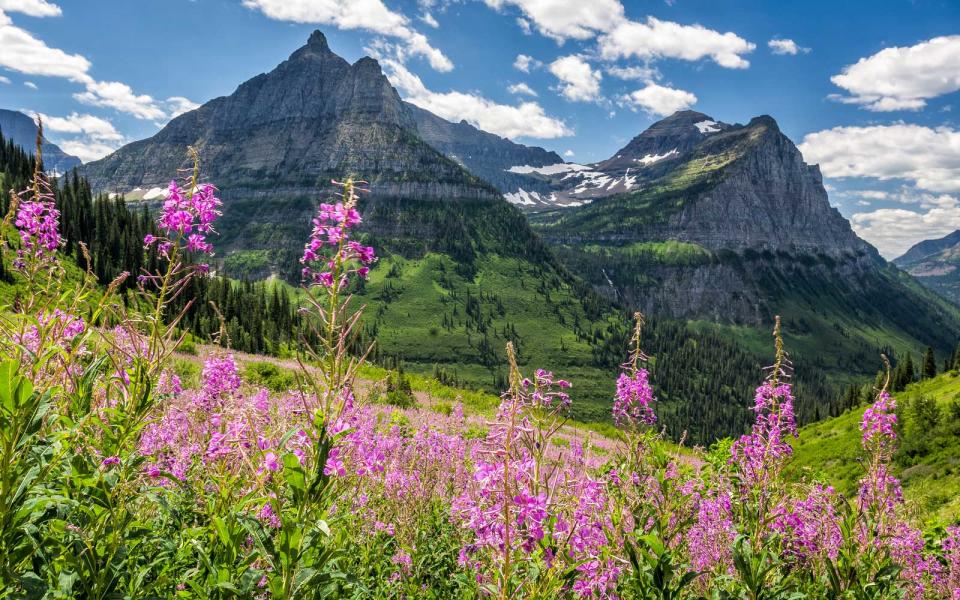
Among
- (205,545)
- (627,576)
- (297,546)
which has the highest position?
(297,546)

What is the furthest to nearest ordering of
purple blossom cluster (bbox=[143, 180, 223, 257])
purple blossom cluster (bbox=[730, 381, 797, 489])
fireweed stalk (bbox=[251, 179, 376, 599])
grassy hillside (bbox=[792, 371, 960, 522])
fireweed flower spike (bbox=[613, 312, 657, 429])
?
grassy hillside (bbox=[792, 371, 960, 522]) → fireweed flower spike (bbox=[613, 312, 657, 429]) → purple blossom cluster (bbox=[730, 381, 797, 489]) → purple blossom cluster (bbox=[143, 180, 223, 257]) → fireweed stalk (bbox=[251, 179, 376, 599])

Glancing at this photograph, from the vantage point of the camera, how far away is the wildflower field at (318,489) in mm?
3791

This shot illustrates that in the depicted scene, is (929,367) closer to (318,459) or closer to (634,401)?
(634,401)

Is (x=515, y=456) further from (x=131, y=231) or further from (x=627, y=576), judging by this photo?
(x=131, y=231)

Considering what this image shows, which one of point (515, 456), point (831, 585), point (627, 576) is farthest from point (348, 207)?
point (831, 585)

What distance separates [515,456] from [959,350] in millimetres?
139255

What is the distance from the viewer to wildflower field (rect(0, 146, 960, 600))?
A: 3.79 metres

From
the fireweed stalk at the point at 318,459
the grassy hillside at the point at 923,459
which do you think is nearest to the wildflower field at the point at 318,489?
the fireweed stalk at the point at 318,459

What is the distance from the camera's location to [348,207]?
451cm

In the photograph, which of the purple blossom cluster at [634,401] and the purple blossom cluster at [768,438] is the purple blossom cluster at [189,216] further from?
the purple blossom cluster at [768,438]

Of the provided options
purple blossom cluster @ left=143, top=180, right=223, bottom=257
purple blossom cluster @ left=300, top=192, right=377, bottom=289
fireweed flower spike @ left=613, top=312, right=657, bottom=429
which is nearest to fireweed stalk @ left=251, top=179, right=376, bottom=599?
purple blossom cluster @ left=300, top=192, right=377, bottom=289

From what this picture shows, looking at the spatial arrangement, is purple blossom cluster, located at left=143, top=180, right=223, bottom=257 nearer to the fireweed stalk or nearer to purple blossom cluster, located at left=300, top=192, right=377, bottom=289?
purple blossom cluster, located at left=300, top=192, right=377, bottom=289

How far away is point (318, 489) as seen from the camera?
367 cm

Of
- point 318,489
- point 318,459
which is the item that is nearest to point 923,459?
point 318,489
